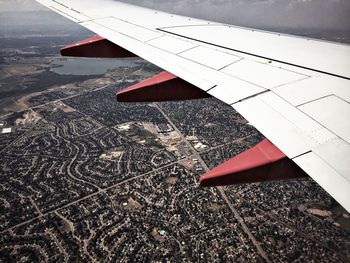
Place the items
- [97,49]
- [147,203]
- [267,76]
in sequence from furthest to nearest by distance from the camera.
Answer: [147,203] < [97,49] < [267,76]

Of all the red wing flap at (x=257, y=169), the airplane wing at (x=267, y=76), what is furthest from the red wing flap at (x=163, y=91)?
the red wing flap at (x=257, y=169)

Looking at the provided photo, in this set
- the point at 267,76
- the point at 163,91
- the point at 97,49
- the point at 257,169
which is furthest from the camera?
the point at 97,49

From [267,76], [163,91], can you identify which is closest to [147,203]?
[163,91]

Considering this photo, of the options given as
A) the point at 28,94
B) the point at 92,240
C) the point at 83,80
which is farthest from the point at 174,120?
the point at 83,80

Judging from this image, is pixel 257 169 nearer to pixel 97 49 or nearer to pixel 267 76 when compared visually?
pixel 267 76

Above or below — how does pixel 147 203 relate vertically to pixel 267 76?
below

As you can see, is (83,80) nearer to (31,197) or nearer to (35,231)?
(31,197)
